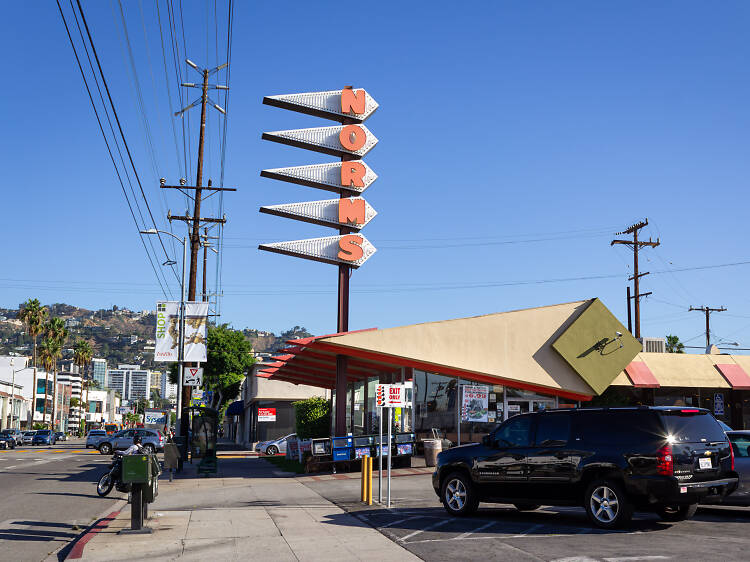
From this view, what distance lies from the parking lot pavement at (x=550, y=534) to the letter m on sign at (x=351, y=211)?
52.8 feet

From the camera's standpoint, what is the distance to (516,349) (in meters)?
28.0

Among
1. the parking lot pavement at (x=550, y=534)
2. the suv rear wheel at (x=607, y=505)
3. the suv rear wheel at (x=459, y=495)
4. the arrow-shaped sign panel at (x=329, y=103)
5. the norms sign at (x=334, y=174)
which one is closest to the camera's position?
the parking lot pavement at (x=550, y=534)

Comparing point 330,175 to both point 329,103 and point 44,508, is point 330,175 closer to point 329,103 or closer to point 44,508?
point 329,103

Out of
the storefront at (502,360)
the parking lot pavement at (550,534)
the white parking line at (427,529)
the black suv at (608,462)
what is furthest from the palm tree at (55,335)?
the black suv at (608,462)

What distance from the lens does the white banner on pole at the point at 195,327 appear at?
110 feet

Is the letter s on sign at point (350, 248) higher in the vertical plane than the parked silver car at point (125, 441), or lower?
higher

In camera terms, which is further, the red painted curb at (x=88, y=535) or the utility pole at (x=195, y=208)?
the utility pole at (x=195, y=208)

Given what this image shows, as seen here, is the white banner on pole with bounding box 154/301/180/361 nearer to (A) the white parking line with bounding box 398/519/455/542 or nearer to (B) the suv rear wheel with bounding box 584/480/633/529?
(A) the white parking line with bounding box 398/519/455/542

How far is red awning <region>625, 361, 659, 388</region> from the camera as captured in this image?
106ft

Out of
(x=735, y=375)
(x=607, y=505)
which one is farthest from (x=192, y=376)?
(x=607, y=505)

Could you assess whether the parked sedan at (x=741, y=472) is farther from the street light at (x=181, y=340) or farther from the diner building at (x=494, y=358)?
the street light at (x=181, y=340)

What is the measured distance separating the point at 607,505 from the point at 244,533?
5.90 m

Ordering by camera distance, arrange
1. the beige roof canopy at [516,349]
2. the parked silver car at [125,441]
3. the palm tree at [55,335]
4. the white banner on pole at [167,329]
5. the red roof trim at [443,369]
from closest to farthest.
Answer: the red roof trim at [443,369], the beige roof canopy at [516,349], the white banner on pole at [167,329], the parked silver car at [125,441], the palm tree at [55,335]

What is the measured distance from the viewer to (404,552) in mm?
11055
